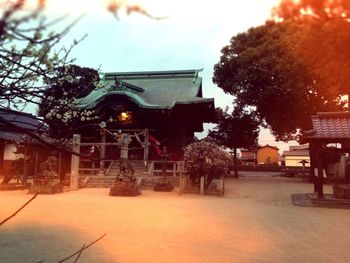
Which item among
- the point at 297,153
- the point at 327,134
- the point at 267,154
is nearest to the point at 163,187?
the point at 327,134

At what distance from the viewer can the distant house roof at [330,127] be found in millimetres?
13117

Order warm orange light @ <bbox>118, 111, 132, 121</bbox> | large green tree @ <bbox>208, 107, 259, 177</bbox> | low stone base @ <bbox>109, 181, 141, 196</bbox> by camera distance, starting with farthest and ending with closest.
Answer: large green tree @ <bbox>208, 107, 259, 177</bbox>, warm orange light @ <bbox>118, 111, 132, 121</bbox>, low stone base @ <bbox>109, 181, 141, 196</bbox>

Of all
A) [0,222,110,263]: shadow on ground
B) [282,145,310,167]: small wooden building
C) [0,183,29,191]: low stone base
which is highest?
[282,145,310,167]: small wooden building

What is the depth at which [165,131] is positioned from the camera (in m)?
22.7

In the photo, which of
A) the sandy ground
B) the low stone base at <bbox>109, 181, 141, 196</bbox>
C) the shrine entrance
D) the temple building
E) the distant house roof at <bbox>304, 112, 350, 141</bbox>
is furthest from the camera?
the temple building

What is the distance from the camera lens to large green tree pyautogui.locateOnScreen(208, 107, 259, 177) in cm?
2702

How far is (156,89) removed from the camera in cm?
2670

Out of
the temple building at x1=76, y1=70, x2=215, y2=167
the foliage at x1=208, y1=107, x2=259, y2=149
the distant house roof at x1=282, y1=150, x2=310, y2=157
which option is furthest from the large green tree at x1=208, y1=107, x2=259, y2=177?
the distant house roof at x1=282, y1=150, x2=310, y2=157

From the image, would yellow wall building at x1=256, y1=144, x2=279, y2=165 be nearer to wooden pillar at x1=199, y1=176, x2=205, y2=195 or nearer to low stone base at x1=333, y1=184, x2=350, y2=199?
wooden pillar at x1=199, y1=176, x2=205, y2=195

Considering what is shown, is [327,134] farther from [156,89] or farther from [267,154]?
[267,154]

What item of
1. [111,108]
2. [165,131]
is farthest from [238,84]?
[111,108]

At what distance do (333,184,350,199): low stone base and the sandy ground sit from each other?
5.47 feet

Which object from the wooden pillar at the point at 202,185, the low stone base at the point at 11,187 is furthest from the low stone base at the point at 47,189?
the wooden pillar at the point at 202,185

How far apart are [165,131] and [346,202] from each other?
1241cm
